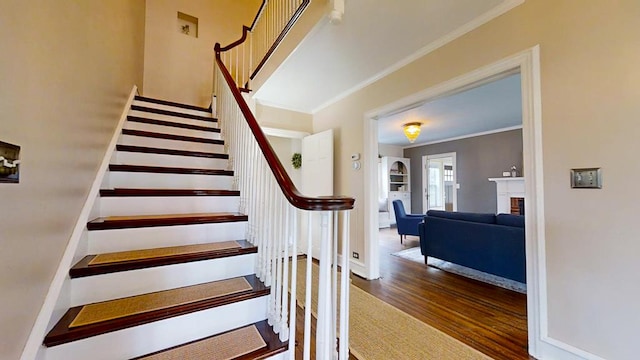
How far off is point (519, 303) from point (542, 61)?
224 cm

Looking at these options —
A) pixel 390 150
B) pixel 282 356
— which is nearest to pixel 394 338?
pixel 282 356

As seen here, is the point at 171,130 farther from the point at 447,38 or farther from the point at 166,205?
the point at 447,38

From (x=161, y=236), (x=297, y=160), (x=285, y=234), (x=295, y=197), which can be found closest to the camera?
(x=295, y=197)

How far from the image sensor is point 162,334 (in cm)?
120

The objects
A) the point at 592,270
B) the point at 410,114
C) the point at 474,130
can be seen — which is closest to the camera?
the point at 592,270

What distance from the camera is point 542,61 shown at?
1.71m

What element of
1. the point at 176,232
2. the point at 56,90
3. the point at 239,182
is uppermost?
the point at 56,90

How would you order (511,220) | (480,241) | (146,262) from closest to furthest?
(146,262), (511,220), (480,241)

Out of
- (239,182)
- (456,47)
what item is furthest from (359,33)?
(239,182)

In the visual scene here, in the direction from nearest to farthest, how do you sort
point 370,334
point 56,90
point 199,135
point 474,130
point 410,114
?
point 56,90 → point 370,334 → point 199,135 → point 410,114 → point 474,130

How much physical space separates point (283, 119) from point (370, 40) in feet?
6.71

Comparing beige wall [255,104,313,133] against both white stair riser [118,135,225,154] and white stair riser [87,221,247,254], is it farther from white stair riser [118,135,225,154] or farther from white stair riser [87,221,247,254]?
white stair riser [87,221,247,254]

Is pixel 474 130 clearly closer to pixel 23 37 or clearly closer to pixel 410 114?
pixel 410 114

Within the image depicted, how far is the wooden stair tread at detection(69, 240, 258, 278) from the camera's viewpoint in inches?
48.3
